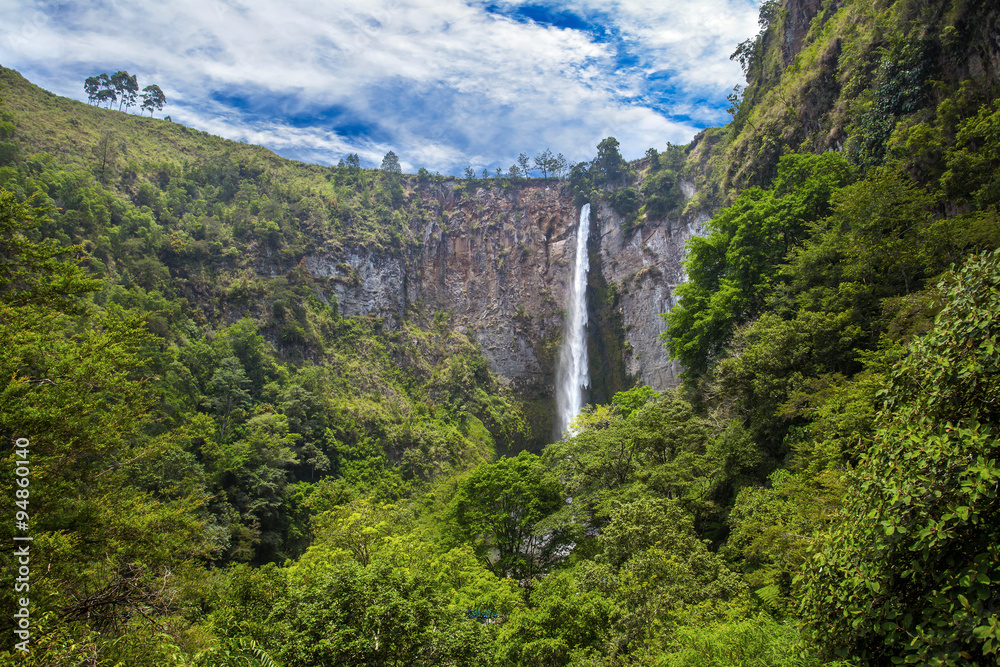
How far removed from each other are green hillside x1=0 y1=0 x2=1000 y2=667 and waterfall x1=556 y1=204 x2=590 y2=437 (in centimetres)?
1457

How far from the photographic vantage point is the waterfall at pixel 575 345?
1977 inches

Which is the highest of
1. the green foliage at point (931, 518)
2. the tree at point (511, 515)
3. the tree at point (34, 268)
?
the tree at point (34, 268)

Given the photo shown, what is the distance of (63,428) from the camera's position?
10.3m

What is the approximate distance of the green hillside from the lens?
174 inches

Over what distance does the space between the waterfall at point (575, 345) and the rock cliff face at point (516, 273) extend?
112cm

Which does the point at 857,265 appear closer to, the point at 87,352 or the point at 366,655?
the point at 366,655

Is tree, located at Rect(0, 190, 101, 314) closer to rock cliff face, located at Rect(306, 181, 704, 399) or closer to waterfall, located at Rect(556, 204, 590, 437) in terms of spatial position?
rock cliff face, located at Rect(306, 181, 704, 399)

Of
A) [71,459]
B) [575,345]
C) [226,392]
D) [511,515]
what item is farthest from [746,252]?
[226,392]

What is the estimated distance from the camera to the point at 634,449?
19203 millimetres

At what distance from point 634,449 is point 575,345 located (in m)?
34.1

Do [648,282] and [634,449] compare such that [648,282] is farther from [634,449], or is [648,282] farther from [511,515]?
[511,515]

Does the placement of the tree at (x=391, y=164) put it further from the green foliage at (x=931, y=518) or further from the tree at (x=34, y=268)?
the green foliage at (x=931, y=518)

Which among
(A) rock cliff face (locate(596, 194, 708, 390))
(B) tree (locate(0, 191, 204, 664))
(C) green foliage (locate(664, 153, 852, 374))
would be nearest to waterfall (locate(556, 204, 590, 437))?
(A) rock cliff face (locate(596, 194, 708, 390))

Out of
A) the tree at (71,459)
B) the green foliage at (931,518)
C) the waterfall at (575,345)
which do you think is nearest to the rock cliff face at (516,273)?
the waterfall at (575,345)
